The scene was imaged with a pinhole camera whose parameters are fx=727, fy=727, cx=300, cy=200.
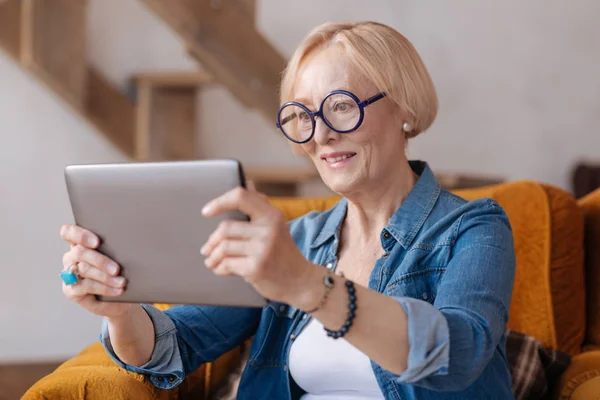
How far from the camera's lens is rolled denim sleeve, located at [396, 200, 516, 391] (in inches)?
36.7

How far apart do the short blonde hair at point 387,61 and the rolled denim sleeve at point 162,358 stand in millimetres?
537

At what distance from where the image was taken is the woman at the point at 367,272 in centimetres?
96

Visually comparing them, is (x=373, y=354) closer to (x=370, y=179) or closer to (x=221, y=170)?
(x=221, y=170)

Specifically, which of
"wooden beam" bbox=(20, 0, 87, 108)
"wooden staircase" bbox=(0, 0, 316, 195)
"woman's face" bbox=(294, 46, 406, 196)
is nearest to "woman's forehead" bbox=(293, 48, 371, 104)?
"woman's face" bbox=(294, 46, 406, 196)

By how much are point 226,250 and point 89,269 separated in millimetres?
298

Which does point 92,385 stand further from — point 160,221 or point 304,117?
point 304,117

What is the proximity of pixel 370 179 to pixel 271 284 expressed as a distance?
490 millimetres

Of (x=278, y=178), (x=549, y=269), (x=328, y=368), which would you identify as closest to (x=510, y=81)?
(x=278, y=178)

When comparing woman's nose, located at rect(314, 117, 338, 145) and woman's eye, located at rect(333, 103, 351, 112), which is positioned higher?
woman's eye, located at rect(333, 103, 351, 112)

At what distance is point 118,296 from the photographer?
107 centimetres

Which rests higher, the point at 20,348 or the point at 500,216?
the point at 500,216

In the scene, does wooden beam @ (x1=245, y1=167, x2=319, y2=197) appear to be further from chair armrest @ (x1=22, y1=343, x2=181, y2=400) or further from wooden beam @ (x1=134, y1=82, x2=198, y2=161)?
chair armrest @ (x1=22, y1=343, x2=181, y2=400)

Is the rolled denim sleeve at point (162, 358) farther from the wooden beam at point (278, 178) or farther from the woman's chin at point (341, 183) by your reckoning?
the wooden beam at point (278, 178)

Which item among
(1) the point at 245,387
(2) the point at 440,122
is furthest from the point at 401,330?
(2) the point at 440,122
